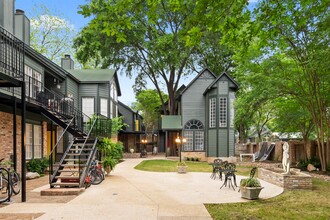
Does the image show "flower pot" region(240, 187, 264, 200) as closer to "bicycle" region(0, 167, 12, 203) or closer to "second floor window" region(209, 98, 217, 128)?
"bicycle" region(0, 167, 12, 203)

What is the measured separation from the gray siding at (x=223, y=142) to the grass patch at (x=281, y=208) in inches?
614

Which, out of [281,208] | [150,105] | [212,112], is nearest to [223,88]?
[212,112]

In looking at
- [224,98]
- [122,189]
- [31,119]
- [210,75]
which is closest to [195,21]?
[122,189]

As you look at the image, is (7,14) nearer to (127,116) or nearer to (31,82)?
(31,82)

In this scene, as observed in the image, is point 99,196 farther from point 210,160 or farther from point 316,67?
point 210,160

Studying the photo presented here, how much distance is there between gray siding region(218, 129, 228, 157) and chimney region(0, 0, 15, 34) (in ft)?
57.6

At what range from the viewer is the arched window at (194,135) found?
27.8m

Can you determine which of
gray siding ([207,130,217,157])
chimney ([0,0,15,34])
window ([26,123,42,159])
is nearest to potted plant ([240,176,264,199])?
window ([26,123,42,159])

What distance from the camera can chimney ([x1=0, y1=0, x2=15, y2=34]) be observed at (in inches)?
547

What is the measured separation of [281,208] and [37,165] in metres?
12.0

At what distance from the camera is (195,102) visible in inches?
1109

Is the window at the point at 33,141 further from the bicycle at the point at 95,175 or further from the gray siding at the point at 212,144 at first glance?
the gray siding at the point at 212,144

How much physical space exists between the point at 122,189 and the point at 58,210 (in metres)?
3.78

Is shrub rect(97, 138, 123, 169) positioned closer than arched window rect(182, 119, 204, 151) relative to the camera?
Yes
